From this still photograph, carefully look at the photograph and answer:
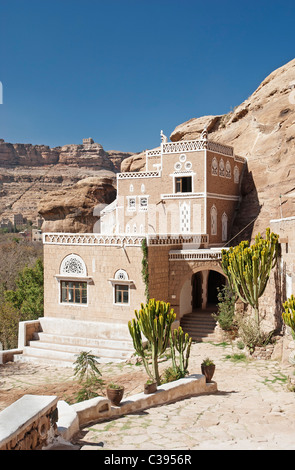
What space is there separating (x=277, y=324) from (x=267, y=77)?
21126mm

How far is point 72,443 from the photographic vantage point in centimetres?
707

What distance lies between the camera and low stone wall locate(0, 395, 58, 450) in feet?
17.4

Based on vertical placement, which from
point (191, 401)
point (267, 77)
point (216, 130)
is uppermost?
point (267, 77)

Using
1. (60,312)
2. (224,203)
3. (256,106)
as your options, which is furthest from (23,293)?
(256,106)

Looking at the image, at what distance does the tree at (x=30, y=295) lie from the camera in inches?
1054

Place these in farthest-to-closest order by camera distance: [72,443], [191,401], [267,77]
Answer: [267,77] → [191,401] → [72,443]

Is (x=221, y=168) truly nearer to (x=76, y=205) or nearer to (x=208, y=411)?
(x=208, y=411)

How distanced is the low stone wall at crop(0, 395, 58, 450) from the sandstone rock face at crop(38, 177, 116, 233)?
116ft

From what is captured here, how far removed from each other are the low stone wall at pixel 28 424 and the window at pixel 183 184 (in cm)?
1906

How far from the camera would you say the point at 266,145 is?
86.8 feet

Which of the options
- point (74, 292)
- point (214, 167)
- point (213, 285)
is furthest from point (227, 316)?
point (214, 167)

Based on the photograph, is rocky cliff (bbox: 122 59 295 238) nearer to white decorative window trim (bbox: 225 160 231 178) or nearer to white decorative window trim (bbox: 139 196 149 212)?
white decorative window trim (bbox: 225 160 231 178)

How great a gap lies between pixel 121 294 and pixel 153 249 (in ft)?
8.03

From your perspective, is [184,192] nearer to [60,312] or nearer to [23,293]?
[60,312]
